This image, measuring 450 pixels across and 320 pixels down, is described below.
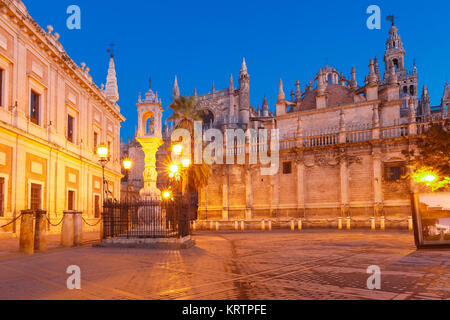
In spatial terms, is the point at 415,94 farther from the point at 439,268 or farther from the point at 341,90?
the point at 439,268

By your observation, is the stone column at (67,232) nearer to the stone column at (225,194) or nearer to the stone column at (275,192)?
the stone column at (225,194)

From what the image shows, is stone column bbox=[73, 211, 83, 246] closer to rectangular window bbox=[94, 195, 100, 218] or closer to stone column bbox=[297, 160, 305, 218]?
rectangular window bbox=[94, 195, 100, 218]

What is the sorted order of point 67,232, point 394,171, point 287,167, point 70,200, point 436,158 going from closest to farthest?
point 67,232 < point 436,158 < point 70,200 < point 394,171 < point 287,167

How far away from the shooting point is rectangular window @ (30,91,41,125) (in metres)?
19.6

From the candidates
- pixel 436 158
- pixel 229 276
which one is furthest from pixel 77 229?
pixel 436 158

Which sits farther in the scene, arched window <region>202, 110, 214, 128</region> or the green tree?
arched window <region>202, 110, 214, 128</region>

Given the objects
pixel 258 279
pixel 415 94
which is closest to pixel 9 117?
pixel 258 279

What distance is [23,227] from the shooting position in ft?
37.1

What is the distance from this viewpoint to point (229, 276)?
704 centimetres

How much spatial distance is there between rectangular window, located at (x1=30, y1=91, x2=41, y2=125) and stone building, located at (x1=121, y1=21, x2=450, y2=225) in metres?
16.9

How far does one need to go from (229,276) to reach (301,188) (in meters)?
23.7

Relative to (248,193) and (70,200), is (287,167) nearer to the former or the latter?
(248,193)

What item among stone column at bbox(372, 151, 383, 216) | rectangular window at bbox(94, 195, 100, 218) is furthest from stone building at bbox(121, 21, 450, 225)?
rectangular window at bbox(94, 195, 100, 218)
